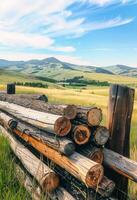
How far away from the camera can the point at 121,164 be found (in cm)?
437

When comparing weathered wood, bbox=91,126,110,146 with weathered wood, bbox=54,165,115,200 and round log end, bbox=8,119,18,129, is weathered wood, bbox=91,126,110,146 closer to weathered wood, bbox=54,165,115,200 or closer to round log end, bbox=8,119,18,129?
weathered wood, bbox=54,165,115,200

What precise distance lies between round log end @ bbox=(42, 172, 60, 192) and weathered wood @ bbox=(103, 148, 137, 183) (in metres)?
0.70

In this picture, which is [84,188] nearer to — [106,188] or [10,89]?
[106,188]

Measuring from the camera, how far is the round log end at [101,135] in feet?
15.3

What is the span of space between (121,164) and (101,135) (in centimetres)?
49

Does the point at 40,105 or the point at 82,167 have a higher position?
the point at 40,105

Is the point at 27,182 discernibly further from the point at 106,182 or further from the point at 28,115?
the point at 28,115

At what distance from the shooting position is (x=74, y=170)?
423 cm

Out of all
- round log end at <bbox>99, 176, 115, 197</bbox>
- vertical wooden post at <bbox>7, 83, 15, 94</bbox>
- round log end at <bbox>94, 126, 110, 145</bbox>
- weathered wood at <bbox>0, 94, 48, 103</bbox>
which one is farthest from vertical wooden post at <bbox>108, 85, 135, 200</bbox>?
vertical wooden post at <bbox>7, 83, 15, 94</bbox>

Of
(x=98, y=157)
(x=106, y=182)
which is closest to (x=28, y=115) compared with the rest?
(x=98, y=157)

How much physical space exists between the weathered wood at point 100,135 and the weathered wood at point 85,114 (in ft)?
0.31

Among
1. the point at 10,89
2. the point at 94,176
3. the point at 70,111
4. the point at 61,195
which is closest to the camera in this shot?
the point at 94,176

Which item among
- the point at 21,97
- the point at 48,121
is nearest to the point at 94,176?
the point at 48,121

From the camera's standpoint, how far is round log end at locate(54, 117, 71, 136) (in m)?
4.65
